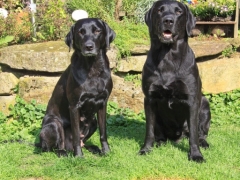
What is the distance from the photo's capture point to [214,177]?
3717 mm

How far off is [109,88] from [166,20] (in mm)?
899

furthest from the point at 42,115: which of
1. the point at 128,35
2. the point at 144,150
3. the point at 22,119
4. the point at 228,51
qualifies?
the point at 228,51

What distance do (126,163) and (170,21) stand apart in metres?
1.41

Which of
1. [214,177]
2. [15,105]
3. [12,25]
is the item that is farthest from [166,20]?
[12,25]

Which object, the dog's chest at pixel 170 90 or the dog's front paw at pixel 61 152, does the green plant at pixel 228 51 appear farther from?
the dog's front paw at pixel 61 152

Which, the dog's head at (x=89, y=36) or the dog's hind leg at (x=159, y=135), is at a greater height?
the dog's head at (x=89, y=36)

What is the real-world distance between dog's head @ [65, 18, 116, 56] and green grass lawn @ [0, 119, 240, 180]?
42.5 inches

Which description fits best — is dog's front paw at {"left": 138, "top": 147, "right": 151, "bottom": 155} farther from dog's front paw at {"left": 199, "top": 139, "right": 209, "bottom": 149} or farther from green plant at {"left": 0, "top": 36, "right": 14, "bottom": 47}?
green plant at {"left": 0, "top": 36, "right": 14, "bottom": 47}

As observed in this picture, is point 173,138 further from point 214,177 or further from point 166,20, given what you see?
point 166,20

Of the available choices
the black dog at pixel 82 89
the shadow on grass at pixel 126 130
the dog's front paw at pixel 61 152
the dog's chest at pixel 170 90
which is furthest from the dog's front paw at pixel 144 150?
the dog's front paw at pixel 61 152

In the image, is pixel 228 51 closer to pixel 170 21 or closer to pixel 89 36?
pixel 170 21

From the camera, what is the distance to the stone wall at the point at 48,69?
596cm

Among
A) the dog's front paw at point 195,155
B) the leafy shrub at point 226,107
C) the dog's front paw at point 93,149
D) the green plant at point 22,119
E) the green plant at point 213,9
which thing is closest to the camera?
the dog's front paw at point 195,155

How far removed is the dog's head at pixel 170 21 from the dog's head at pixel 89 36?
50 cm
